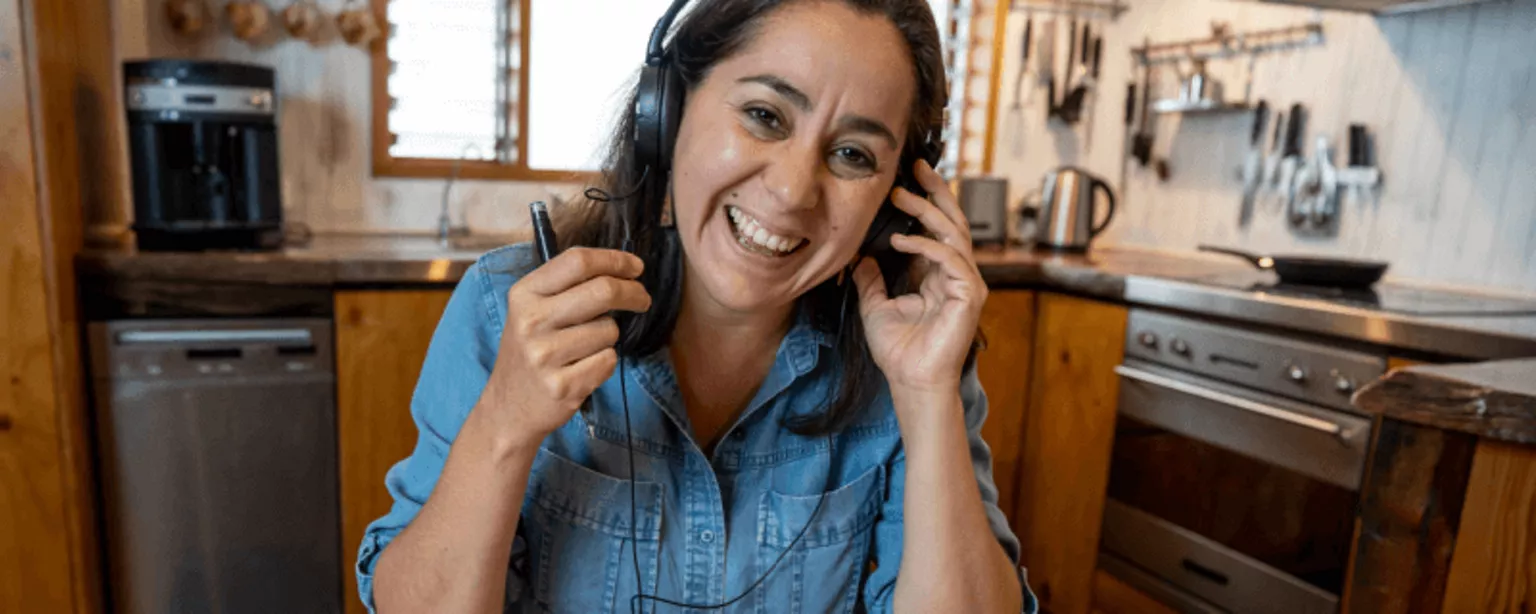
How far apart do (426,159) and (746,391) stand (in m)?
1.65

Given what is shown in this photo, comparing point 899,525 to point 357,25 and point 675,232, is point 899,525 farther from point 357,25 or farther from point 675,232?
point 357,25

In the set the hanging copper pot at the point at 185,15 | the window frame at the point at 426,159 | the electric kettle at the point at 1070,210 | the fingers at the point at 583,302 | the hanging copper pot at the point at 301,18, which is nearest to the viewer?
the fingers at the point at 583,302

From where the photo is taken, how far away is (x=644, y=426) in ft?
3.08

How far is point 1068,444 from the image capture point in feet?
7.03

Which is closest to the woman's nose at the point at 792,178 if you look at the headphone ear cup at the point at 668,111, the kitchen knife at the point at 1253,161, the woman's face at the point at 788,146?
the woman's face at the point at 788,146

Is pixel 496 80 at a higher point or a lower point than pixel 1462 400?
higher

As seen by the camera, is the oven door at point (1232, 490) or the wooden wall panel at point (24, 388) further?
the oven door at point (1232, 490)

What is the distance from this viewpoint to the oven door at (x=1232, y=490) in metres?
1.61

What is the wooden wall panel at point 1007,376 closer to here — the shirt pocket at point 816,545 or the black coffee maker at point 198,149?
the shirt pocket at point 816,545

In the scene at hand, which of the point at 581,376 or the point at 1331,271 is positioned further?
the point at 1331,271

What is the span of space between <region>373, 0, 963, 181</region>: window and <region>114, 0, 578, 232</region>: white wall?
0.04 m

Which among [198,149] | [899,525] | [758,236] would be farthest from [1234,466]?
[198,149]

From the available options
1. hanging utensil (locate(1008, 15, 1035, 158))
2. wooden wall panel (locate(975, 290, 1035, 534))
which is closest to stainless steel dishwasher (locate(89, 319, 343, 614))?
wooden wall panel (locate(975, 290, 1035, 534))

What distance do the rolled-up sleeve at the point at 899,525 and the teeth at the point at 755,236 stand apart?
27 cm
